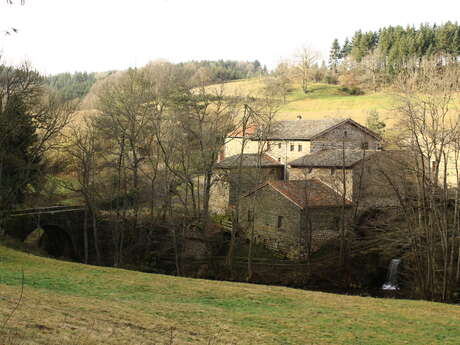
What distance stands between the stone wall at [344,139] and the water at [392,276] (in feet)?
47.1

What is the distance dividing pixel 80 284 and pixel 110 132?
19.1m

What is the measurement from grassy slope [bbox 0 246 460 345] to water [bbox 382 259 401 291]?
10.6 m

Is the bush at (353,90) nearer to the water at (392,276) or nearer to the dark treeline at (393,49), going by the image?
the dark treeline at (393,49)

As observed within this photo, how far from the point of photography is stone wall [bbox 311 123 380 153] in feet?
139

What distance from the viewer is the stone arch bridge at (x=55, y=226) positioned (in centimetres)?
2827

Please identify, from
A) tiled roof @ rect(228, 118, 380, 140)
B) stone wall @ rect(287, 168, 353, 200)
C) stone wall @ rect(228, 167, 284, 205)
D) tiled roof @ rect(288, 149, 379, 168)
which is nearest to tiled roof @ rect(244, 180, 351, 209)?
stone wall @ rect(287, 168, 353, 200)

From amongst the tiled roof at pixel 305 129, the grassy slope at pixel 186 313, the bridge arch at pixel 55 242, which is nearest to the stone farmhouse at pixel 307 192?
the tiled roof at pixel 305 129

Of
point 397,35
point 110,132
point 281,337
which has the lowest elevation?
point 281,337

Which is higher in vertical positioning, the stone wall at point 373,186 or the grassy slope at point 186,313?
the stone wall at point 373,186

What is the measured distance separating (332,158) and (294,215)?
281 inches

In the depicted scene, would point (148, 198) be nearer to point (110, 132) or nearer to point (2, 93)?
point (110, 132)

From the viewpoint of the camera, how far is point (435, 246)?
24.9 metres

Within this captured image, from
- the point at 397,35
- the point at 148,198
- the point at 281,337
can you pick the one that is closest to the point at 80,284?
the point at 281,337

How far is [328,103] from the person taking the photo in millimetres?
81562
